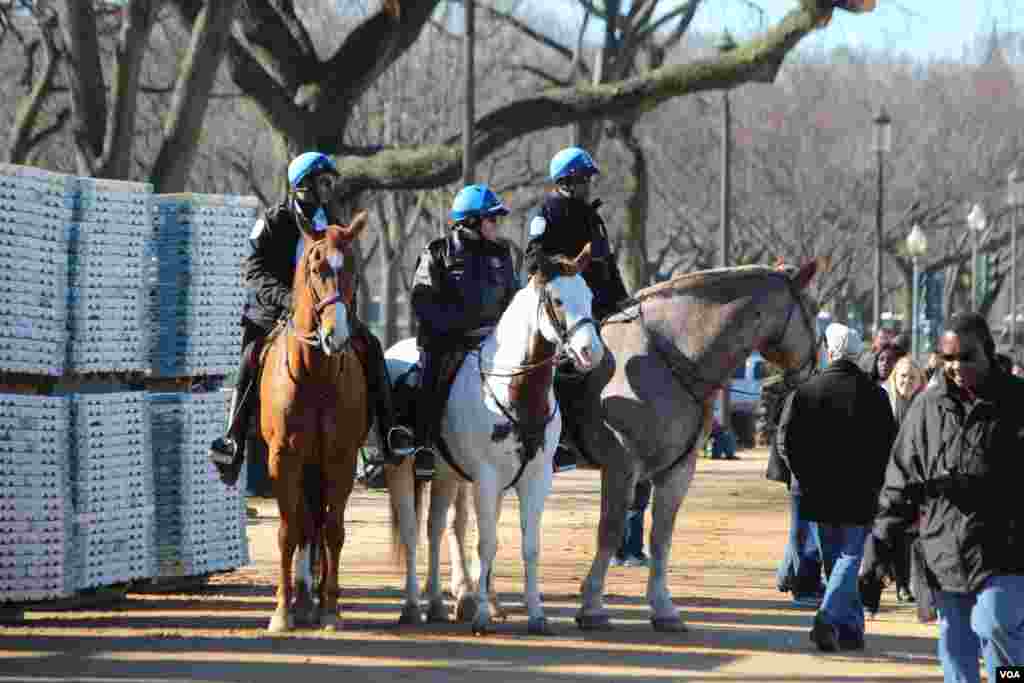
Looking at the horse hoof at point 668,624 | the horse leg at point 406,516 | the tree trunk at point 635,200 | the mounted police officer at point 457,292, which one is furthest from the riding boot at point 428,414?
the tree trunk at point 635,200

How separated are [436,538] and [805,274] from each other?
3092 mm

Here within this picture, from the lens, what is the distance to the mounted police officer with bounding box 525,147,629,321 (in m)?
15.0

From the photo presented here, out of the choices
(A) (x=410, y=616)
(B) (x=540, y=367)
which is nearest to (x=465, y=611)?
(A) (x=410, y=616)

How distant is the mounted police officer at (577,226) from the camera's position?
1503cm

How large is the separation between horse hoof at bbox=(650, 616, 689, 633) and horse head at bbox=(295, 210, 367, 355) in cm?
290

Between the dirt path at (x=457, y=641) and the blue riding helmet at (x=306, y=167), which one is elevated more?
the blue riding helmet at (x=306, y=167)

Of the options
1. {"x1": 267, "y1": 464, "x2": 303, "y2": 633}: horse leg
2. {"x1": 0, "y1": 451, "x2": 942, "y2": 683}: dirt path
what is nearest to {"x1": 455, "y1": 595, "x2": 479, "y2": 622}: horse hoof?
{"x1": 0, "y1": 451, "x2": 942, "y2": 683}: dirt path

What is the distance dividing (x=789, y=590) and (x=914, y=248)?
105ft

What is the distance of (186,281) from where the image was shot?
16.5m

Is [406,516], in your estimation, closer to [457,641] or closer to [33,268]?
[457,641]

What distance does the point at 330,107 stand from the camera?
89.7 ft

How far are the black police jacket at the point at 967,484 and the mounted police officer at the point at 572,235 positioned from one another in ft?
17.8

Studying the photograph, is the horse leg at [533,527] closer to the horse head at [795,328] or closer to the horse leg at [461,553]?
the horse leg at [461,553]

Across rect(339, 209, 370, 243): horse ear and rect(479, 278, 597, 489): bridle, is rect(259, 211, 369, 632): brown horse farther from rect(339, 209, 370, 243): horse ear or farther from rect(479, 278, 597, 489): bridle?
rect(479, 278, 597, 489): bridle
